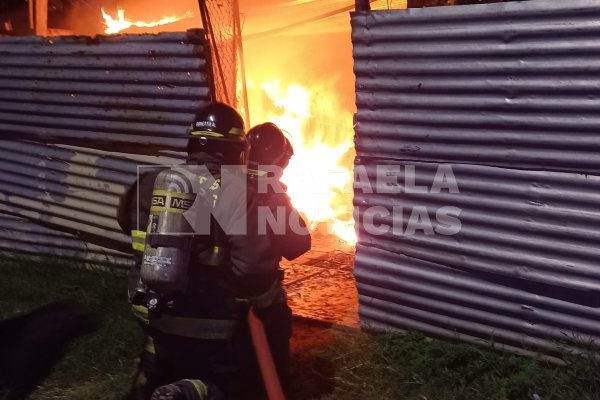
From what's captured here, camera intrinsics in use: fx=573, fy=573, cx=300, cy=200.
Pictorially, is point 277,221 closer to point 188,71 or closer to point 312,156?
point 188,71

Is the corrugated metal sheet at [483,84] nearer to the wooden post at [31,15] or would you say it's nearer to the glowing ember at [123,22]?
the wooden post at [31,15]

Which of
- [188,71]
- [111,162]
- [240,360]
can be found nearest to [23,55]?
[111,162]

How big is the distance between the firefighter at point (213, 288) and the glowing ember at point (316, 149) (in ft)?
16.1

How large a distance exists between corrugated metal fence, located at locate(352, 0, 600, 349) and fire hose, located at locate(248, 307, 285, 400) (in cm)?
150

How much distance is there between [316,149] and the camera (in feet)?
35.0

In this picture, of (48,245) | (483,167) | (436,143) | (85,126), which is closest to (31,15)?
(85,126)

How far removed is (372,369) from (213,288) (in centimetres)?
168

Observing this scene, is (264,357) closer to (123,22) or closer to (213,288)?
(213,288)

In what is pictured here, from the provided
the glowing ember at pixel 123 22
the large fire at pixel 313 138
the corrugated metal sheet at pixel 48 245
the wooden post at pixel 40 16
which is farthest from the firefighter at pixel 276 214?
the glowing ember at pixel 123 22

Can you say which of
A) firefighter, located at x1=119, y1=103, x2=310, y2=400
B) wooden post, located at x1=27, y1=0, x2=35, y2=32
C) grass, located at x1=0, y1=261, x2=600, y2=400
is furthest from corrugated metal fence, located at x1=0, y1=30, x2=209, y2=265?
firefighter, located at x1=119, y1=103, x2=310, y2=400

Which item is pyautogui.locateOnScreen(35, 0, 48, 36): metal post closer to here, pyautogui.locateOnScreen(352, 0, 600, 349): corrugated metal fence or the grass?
the grass

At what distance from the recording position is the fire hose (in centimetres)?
388

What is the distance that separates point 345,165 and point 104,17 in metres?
4.90

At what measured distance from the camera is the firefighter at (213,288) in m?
3.67
